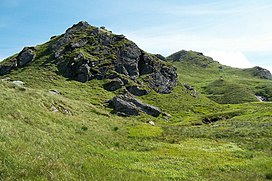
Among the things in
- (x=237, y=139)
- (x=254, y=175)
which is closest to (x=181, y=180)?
(x=254, y=175)

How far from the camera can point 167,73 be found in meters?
164

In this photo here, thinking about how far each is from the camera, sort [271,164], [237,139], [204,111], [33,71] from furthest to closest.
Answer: [33,71], [204,111], [237,139], [271,164]

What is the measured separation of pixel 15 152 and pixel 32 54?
5987 inches

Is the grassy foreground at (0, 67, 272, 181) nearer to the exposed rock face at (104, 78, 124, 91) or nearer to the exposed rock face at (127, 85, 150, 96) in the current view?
the exposed rock face at (104, 78, 124, 91)

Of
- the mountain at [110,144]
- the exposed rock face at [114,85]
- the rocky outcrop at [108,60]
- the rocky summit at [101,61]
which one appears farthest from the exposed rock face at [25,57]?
the exposed rock face at [114,85]

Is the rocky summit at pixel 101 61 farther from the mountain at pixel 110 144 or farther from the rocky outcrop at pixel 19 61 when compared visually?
the mountain at pixel 110 144

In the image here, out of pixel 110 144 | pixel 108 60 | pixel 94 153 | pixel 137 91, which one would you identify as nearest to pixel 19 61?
pixel 108 60

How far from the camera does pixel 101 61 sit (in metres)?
150

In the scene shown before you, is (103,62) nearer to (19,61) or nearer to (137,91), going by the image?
(137,91)

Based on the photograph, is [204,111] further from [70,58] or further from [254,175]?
[254,175]

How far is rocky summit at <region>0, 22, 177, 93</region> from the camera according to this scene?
142m

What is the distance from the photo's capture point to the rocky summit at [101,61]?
14188cm

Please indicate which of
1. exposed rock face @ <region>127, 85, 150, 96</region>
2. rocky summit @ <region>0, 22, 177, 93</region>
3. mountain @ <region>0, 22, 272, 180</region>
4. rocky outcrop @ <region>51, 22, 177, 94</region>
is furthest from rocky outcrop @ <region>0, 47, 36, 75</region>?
exposed rock face @ <region>127, 85, 150, 96</region>

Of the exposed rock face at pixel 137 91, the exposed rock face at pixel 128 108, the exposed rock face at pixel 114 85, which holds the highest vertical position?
the exposed rock face at pixel 114 85
